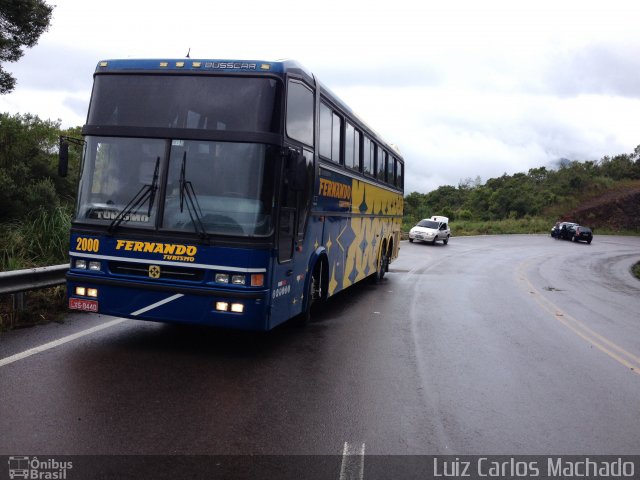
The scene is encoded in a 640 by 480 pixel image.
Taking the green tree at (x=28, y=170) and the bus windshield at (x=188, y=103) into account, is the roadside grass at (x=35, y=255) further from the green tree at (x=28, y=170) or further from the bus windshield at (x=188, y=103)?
the bus windshield at (x=188, y=103)

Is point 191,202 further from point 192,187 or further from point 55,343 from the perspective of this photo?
point 55,343

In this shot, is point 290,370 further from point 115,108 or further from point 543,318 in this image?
point 543,318

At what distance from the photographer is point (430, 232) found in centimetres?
3603

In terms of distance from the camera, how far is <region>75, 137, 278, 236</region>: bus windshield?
243 inches

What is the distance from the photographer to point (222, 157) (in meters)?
6.20

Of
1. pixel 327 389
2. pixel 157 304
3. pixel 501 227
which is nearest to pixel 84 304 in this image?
pixel 157 304

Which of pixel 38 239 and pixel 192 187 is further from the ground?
pixel 192 187

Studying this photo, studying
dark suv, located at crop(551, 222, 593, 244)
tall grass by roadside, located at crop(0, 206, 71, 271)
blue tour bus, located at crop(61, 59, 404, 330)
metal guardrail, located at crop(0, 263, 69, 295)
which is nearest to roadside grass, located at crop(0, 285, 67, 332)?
metal guardrail, located at crop(0, 263, 69, 295)

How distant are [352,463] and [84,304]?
382cm

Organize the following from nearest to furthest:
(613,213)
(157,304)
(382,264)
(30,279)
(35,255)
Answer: (157,304)
(30,279)
(35,255)
(382,264)
(613,213)

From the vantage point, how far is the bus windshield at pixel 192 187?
6168 millimetres

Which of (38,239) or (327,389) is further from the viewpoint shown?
(38,239)

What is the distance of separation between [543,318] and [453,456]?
7.37 meters

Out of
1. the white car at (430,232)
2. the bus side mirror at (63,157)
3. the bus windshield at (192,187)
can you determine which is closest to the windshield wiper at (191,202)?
the bus windshield at (192,187)
